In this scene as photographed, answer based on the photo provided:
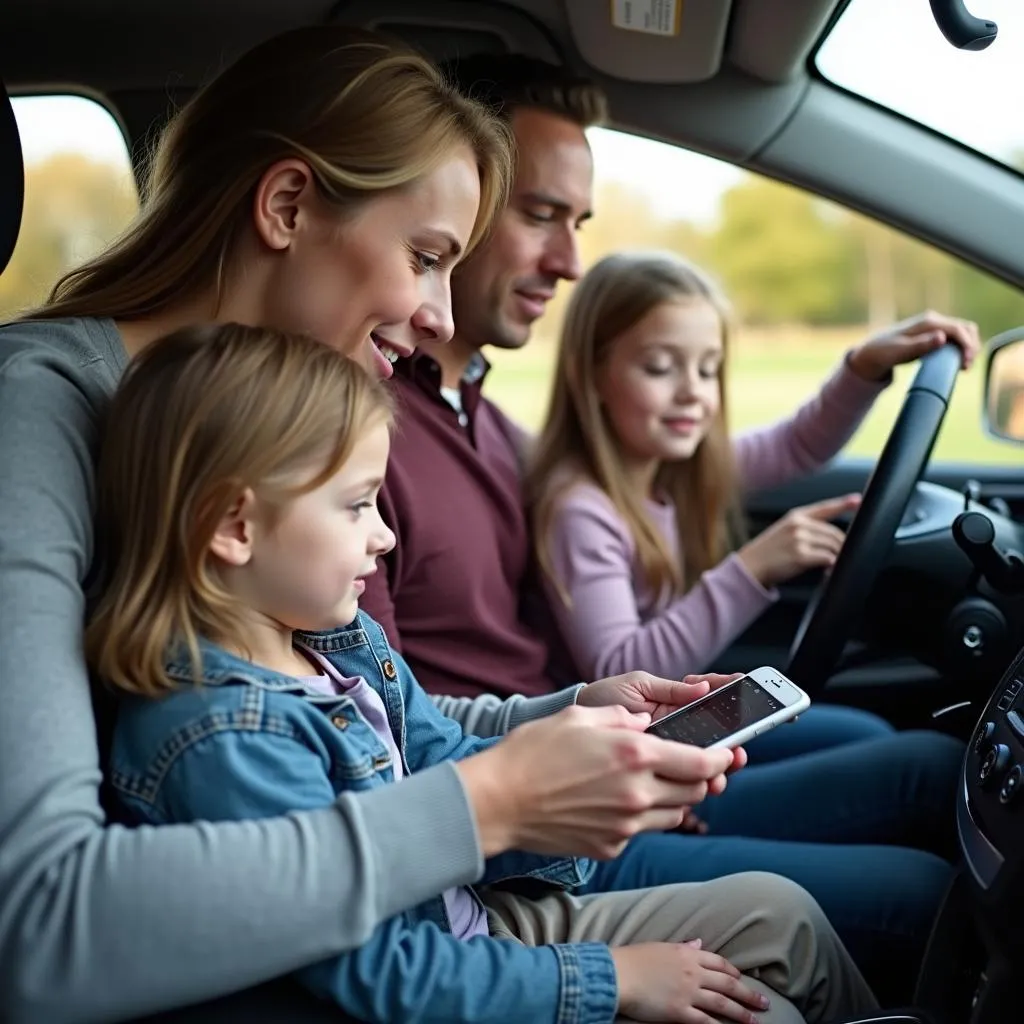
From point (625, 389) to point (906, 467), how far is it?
0.58 metres

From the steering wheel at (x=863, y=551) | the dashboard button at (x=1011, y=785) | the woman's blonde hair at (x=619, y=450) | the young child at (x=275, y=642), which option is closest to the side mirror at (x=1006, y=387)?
the woman's blonde hair at (x=619, y=450)

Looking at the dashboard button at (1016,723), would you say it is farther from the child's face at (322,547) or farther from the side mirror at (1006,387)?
the side mirror at (1006,387)

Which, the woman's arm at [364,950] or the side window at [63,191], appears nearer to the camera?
the woman's arm at [364,950]

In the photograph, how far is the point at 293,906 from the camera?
3.14 feet

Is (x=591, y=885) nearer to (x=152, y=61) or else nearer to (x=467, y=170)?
(x=467, y=170)

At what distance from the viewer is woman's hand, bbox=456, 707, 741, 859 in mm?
1051

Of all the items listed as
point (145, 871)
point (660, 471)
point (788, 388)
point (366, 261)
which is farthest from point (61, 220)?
point (788, 388)

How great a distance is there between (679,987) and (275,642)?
0.48 meters

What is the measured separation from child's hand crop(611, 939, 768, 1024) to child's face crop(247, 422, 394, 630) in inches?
16.4

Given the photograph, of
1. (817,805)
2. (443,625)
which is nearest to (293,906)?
(443,625)

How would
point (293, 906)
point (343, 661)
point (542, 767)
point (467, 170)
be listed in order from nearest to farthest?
1. point (293, 906)
2. point (542, 767)
3. point (343, 661)
4. point (467, 170)

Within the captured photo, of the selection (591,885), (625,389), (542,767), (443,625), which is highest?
(625,389)

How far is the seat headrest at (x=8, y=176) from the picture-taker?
1.43m

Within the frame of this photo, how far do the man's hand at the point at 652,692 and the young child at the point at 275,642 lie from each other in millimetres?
264
